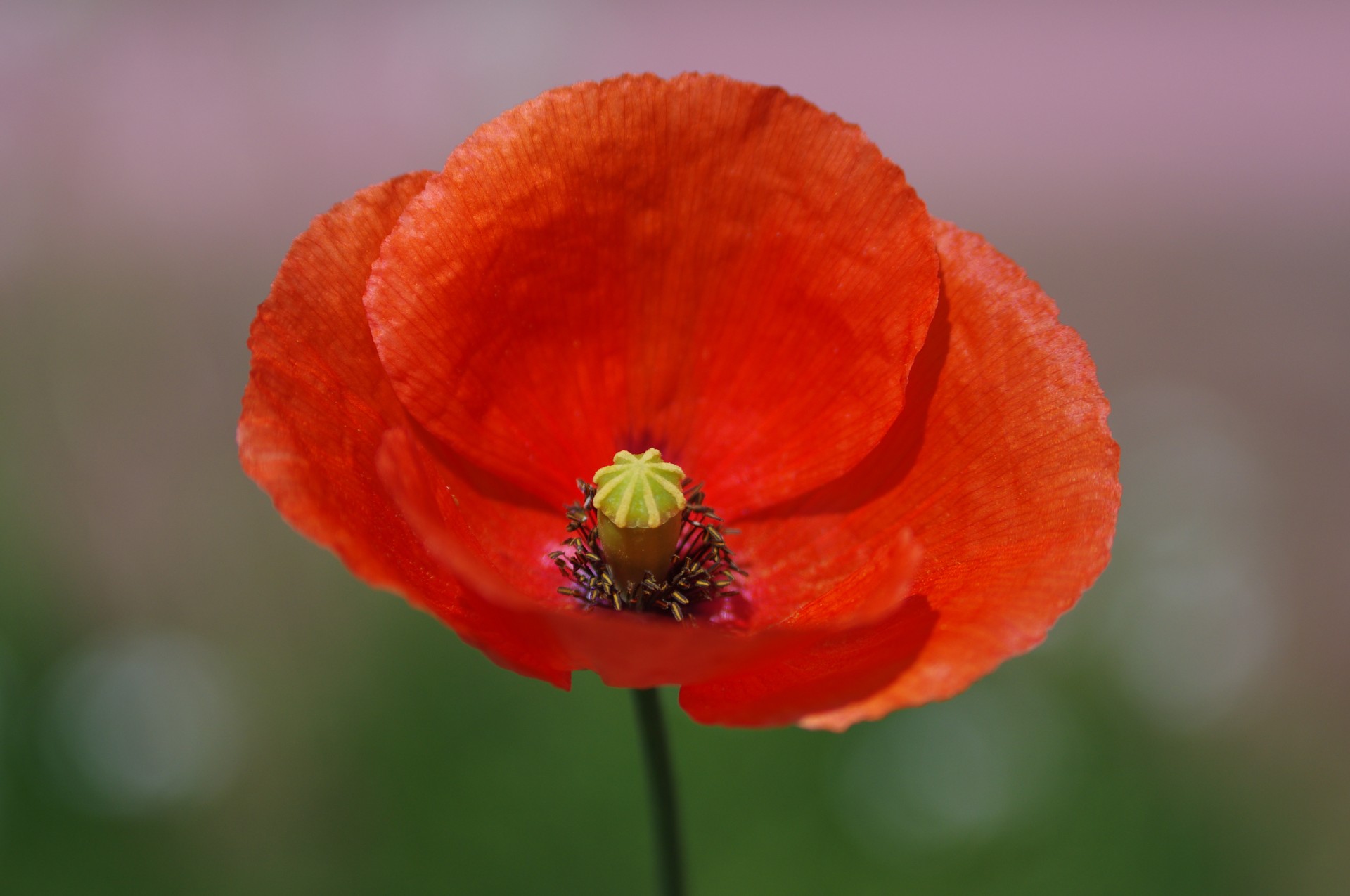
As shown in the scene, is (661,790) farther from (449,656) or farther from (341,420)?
(449,656)

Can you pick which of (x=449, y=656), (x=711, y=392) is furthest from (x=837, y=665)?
(x=449, y=656)

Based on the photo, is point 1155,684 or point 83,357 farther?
point 83,357

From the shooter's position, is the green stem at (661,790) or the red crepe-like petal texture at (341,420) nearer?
the red crepe-like petal texture at (341,420)

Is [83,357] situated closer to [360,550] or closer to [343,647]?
[343,647]

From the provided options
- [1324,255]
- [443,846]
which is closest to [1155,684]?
[443,846]

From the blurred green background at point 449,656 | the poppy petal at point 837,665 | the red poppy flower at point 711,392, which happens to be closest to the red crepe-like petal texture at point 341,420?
the red poppy flower at point 711,392

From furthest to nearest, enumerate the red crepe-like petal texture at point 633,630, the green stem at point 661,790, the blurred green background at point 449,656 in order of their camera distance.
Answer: the blurred green background at point 449,656
the green stem at point 661,790
the red crepe-like petal texture at point 633,630

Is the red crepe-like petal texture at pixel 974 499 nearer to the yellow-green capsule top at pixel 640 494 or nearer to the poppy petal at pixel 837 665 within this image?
the poppy petal at pixel 837 665

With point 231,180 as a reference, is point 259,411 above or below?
below
